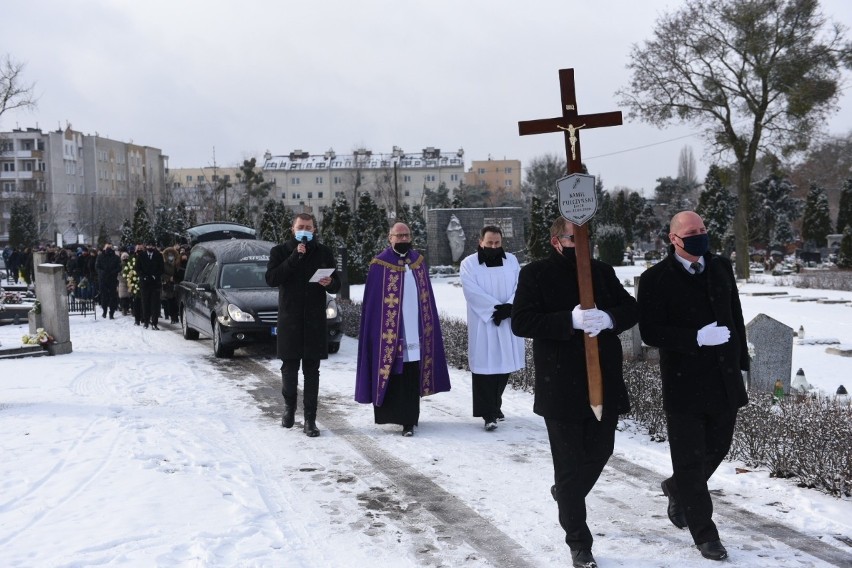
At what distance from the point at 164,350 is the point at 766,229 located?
1898 inches

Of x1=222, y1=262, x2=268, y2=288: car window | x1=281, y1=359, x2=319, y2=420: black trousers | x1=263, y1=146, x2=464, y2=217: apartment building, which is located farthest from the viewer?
x1=263, y1=146, x2=464, y2=217: apartment building

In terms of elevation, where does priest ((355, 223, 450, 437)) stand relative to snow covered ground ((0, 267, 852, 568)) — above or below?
above

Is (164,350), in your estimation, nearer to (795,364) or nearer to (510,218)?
(795,364)

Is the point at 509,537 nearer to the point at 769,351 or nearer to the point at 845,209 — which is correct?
the point at 769,351

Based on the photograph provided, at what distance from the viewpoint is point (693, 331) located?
460 cm

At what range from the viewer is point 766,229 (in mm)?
55188

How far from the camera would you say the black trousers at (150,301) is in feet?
59.3

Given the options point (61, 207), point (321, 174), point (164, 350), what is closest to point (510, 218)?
point (164, 350)

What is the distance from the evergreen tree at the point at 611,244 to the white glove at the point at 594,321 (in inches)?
1591

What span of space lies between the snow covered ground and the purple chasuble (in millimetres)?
459

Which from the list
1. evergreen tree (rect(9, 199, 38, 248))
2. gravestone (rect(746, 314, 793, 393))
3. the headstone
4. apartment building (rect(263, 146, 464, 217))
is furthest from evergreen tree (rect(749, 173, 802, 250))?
apartment building (rect(263, 146, 464, 217))

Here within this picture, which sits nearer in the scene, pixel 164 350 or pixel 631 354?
pixel 631 354

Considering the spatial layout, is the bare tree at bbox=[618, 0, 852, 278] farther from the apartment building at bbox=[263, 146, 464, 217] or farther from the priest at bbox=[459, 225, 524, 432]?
the apartment building at bbox=[263, 146, 464, 217]

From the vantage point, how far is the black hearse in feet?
43.0
